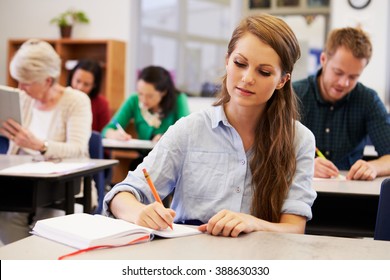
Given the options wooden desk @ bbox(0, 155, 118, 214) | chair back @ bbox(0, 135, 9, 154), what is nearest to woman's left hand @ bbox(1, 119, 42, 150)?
wooden desk @ bbox(0, 155, 118, 214)

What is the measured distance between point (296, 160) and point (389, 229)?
305 millimetres

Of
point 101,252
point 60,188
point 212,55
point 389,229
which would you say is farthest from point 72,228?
point 212,55

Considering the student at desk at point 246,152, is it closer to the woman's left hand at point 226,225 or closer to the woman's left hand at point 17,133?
the woman's left hand at point 226,225

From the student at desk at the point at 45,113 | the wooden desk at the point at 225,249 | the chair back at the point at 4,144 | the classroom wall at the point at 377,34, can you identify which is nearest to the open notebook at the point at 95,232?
the wooden desk at the point at 225,249

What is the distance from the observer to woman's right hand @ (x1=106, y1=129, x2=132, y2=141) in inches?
167

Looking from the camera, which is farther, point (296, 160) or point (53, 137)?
point (53, 137)

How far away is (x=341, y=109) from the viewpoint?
2787mm

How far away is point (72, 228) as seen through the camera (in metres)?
1.22

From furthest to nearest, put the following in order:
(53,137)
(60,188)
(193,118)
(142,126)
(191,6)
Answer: (191,6), (142,126), (53,137), (60,188), (193,118)

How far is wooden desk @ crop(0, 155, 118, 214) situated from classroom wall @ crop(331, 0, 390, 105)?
352 centimetres

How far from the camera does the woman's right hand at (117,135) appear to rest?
4.23 metres

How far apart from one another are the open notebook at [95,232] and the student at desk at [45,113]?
165cm

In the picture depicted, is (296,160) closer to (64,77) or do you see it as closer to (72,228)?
(72,228)

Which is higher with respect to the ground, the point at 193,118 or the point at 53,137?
the point at 193,118
